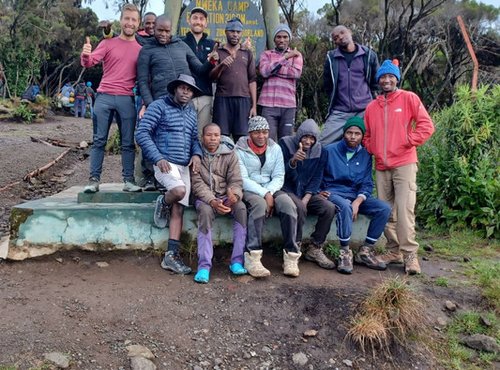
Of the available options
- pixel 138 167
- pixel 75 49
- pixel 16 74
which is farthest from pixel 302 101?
pixel 75 49

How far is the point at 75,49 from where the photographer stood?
2934 centimetres

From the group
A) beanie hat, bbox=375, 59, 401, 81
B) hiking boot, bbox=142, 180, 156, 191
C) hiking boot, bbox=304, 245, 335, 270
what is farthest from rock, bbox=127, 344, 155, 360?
beanie hat, bbox=375, 59, 401, 81

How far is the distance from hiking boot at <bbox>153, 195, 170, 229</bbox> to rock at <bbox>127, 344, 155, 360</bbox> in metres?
1.53

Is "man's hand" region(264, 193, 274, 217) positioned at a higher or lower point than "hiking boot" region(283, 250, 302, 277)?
higher

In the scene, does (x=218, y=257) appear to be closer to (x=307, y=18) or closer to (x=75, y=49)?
(x=307, y=18)

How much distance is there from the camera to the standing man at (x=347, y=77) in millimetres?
5758

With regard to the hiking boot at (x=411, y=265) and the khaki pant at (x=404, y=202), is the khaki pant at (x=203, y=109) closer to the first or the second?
the khaki pant at (x=404, y=202)

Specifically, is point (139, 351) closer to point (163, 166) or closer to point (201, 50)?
point (163, 166)

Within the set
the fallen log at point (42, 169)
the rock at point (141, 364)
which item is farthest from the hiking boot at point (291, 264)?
the fallen log at point (42, 169)

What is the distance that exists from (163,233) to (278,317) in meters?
1.54

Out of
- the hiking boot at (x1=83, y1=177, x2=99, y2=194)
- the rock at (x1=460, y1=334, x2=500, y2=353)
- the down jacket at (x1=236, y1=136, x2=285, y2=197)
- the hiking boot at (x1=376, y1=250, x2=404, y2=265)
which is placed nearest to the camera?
the rock at (x1=460, y1=334, x2=500, y2=353)

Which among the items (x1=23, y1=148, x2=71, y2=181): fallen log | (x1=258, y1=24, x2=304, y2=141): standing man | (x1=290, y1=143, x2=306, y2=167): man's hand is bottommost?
(x1=23, y1=148, x2=71, y2=181): fallen log

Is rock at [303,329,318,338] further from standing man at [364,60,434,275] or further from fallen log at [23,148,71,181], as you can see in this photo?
fallen log at [23,148,71,181]

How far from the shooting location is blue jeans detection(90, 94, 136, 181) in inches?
219
